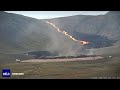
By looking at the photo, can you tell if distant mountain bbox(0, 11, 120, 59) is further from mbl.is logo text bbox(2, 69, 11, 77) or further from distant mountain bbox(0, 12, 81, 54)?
mbl.is logo text bbox(2, 69, 11, 77)

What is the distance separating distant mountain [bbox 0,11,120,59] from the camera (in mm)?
4488

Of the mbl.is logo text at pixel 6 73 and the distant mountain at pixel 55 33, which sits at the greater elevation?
the distant mountain at pixel 55 33

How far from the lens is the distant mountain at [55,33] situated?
4.49 meters

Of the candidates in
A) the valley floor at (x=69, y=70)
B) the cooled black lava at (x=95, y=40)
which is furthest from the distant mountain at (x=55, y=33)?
the valley floor at (x=69, y=70)

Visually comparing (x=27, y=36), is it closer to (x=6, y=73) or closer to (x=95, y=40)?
(x=6, y=73)

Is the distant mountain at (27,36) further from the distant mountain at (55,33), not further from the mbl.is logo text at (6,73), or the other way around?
the mbl.is logo text at (6,73)

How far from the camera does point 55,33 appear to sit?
15.1 ft

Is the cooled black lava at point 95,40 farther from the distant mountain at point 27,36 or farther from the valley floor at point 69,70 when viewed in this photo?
the valley floor at point 69,70

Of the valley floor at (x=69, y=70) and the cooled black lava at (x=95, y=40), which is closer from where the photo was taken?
the valley floor at (x=69, y=70)

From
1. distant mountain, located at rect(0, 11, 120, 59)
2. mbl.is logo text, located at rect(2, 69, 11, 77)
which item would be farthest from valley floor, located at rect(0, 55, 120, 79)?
distant mountain, located at rect(0, 11, 120, 59)

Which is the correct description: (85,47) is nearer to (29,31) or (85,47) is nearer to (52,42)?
(52,42)

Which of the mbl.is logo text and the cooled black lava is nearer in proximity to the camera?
the mbl.is logo text

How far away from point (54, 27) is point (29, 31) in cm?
46
